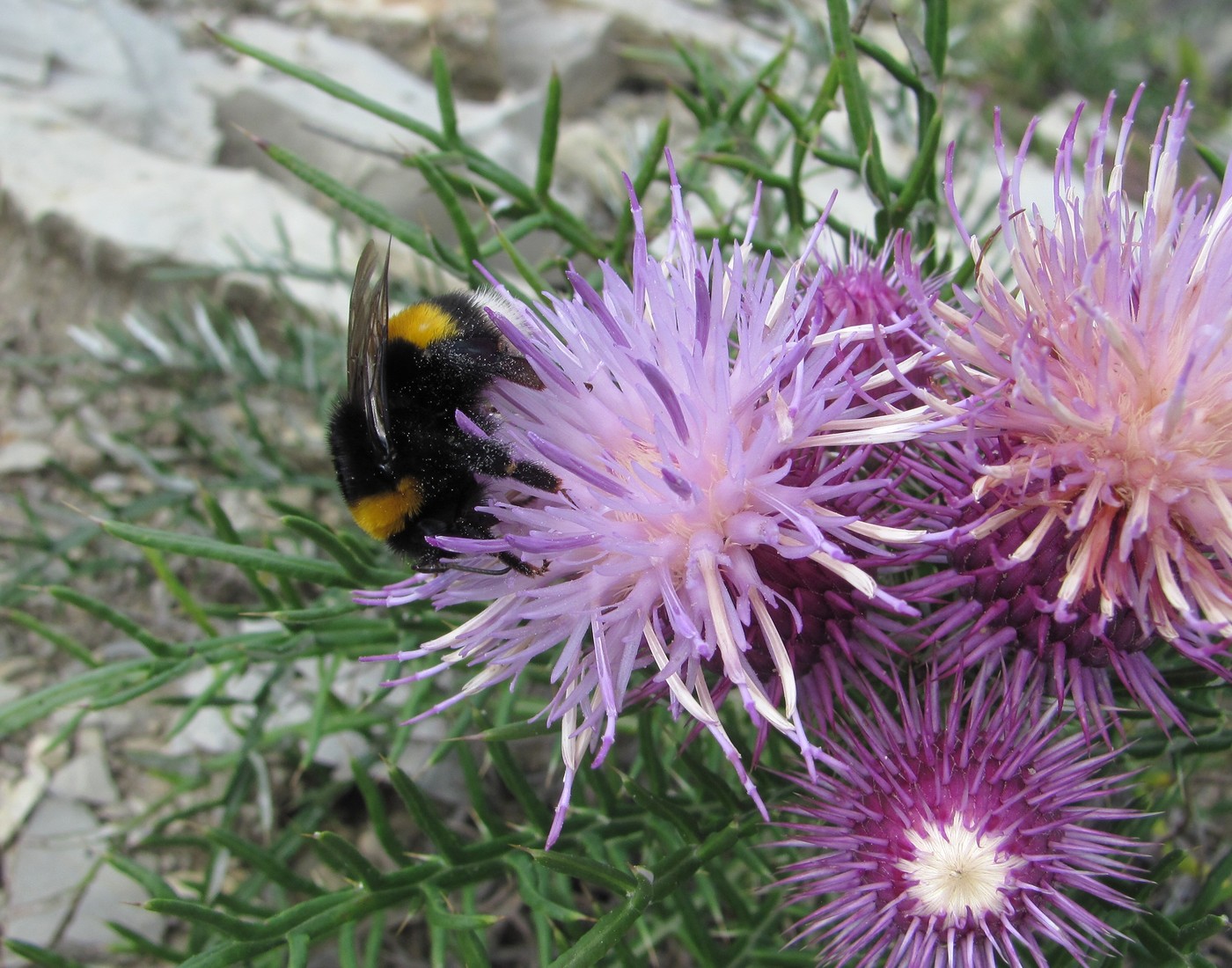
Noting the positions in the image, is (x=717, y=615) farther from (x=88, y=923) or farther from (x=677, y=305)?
(x=88, y=923)

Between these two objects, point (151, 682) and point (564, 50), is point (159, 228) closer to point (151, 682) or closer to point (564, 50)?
point (564, 50)

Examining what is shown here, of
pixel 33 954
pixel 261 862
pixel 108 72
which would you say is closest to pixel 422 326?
pixel 261 862

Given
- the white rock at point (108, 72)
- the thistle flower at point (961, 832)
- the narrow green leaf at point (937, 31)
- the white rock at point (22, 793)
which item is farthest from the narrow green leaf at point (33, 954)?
the white rock at point (108, 72)

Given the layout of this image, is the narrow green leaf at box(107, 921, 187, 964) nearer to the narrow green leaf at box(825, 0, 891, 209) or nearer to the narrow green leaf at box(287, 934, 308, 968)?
the narrow green leaf at box(287, 934, 308, 968)

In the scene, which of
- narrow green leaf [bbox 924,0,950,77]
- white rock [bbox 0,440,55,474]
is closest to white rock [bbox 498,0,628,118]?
white rock [bbox 0,440,55,474]

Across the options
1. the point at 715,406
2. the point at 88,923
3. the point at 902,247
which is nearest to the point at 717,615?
the point at 715,406

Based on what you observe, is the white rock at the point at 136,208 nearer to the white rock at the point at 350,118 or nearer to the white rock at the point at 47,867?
the white rock at the point at 350,118
